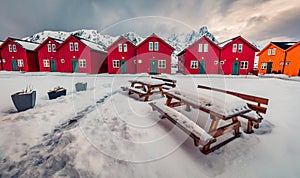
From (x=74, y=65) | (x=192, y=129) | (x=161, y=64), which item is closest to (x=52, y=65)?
(x=74, y=65)

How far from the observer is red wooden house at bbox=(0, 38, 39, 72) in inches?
867

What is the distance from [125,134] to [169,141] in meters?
1.03

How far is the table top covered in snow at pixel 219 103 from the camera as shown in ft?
8.02

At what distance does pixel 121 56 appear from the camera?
20.5 m

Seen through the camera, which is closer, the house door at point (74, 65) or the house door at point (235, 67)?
the house door at point (235, 67)

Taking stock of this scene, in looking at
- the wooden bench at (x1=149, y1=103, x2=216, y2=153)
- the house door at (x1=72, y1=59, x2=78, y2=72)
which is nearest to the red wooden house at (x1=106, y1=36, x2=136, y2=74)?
the house door at (x1=72, y1=59, x2=78, y2=72)

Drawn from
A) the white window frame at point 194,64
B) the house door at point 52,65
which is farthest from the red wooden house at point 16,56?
the white window frame at point 194,64

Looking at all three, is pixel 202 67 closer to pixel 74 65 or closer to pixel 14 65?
pixel 74 65

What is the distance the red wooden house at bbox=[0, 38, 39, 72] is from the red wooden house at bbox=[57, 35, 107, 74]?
5.61m

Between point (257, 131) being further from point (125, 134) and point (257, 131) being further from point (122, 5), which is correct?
point (122, 5)

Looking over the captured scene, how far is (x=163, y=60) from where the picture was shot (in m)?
19.7

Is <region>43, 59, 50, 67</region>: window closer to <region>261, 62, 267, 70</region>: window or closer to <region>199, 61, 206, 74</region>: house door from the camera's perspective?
<region>199, 61, 206, 74</region>: house door

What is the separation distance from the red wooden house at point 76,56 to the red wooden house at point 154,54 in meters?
7.43

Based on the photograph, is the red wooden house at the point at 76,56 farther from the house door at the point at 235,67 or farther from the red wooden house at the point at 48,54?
the house door at the point at 235,67
